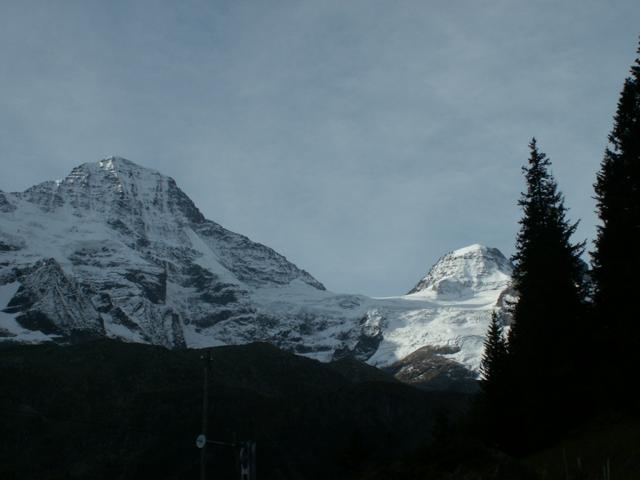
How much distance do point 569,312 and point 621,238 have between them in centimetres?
834

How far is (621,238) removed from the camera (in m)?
37.5

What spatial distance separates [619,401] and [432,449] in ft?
41.2

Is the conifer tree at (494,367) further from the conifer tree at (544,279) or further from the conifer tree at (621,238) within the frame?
the conifer tree at (621,238)

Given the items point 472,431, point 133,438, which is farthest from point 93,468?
point 472,431

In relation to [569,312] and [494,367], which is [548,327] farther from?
[494,367]

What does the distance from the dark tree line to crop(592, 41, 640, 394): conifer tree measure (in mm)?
44

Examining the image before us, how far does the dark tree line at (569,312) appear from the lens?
36844mm

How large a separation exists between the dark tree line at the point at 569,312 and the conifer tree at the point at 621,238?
0.04 meters

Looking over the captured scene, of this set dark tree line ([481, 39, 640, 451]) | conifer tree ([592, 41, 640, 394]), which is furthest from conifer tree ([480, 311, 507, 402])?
conifer tree ([592, 41, 640, 394])

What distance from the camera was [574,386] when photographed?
4359 cm

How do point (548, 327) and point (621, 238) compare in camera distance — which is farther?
point (548, 327)

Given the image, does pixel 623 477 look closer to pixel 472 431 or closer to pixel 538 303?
pixel 538 303

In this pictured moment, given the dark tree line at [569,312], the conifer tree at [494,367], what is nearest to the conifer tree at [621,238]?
the dark tree line at [569,312]

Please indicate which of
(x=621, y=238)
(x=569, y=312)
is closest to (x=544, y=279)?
(x=569, y=312)
